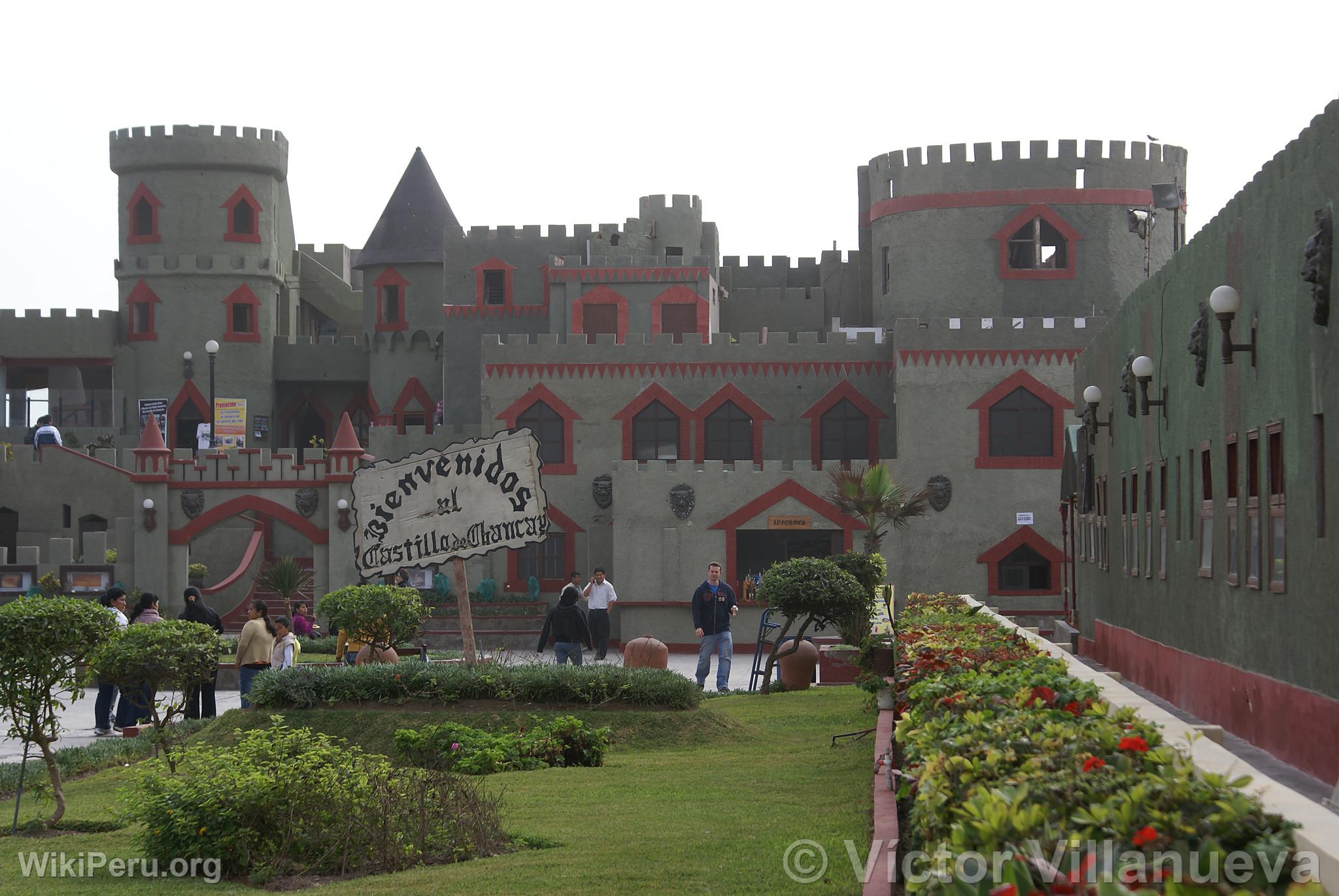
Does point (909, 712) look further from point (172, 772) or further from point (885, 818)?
point (172, 772)

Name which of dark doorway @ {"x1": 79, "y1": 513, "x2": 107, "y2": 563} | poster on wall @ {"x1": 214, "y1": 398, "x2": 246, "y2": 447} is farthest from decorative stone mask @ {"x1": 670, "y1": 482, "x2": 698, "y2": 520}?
poster on wall @ {"x1": 214, "y1": 398, "x2": 246, "y2": 447}

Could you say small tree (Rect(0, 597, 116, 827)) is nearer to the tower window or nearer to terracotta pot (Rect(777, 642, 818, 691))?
terracotta pot (Rect(777, 642, 818, 691))

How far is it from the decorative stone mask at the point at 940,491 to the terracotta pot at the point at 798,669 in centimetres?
1670

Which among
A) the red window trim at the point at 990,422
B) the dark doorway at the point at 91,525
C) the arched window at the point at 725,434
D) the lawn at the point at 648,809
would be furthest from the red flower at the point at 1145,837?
the dark doorway at the point at 91,525

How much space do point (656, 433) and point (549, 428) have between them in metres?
2.88

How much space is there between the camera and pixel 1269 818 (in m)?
5.19

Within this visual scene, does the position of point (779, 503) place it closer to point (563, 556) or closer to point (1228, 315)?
point (563, 556)

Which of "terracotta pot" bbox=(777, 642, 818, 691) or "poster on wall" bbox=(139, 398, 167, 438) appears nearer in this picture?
"terracotta pot" bbox=(777, 642, 818, 691)

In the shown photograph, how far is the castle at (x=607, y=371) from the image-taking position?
131 feet

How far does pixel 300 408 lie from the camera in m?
56.8

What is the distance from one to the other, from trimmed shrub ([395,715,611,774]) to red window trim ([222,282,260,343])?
40.3 m

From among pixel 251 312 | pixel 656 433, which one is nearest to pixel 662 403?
pixel 656 433

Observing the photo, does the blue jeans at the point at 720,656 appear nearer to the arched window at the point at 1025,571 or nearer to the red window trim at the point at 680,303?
the arched window at the point at 1025,571

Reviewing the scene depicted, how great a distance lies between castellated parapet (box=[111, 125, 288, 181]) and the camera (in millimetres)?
53188
